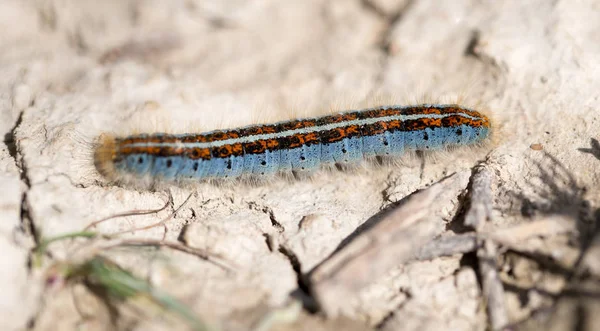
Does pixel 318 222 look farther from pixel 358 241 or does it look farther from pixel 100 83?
pixel 100 83

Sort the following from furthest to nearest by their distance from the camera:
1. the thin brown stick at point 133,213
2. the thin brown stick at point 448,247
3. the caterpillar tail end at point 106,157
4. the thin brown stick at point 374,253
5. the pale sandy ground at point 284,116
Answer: the caterpillar tail end at point 106,157, the thin brown stick at point 133,213, the thin brown stick at point 448,247, the pale sandy ground at point 284,116, the thin brown stick at point 374,253

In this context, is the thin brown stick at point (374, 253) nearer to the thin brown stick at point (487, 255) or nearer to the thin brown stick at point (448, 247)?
the thin brown stick at point (448, 247)

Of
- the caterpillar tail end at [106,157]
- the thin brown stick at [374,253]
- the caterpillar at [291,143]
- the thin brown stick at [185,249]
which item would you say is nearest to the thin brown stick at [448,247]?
the thin brown stick at [374,253]

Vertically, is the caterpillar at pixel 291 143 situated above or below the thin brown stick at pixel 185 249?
above

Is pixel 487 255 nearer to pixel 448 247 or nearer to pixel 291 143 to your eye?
pixel 448 247

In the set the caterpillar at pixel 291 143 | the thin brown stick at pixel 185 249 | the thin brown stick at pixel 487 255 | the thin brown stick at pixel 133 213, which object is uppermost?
the caterpillar at pixel 291 143

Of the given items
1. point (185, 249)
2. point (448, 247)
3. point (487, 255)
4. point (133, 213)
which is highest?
point (133, 213)

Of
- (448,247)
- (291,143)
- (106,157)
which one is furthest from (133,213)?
(448,247)
